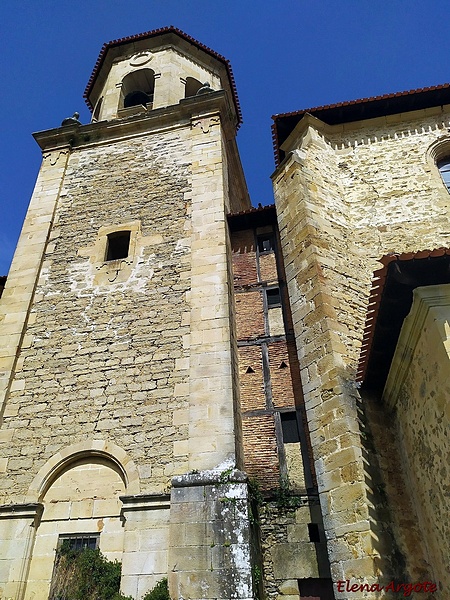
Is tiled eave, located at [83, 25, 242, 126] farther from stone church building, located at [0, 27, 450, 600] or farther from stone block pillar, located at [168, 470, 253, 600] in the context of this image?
stone block pillar, located at [168, 470, 253, 600]

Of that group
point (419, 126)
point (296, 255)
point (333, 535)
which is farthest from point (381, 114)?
point (333, 535)

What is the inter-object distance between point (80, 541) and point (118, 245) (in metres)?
5.78

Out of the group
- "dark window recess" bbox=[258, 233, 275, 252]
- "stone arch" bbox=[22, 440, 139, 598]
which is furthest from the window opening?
"stone arch" bbox=[22, 440, 139, 598]

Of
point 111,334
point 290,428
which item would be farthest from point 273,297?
point 111,334

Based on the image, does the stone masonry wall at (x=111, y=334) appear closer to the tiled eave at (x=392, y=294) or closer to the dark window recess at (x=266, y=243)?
the dark window recess at (x=266, y=243)

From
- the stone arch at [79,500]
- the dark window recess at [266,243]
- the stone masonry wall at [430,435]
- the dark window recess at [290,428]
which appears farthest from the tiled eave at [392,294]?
the dark window recess at [266,243]

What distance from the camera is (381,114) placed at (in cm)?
1015

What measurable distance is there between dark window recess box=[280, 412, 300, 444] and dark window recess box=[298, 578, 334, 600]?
1954mm

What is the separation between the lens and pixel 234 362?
8086 mm

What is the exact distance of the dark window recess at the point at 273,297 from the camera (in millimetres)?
9414

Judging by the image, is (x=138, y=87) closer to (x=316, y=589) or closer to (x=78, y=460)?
(x=78, y=460)

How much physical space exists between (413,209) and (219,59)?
990cm

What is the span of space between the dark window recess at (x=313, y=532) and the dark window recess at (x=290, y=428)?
1265 millimetres

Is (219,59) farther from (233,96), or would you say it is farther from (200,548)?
(200,548)
